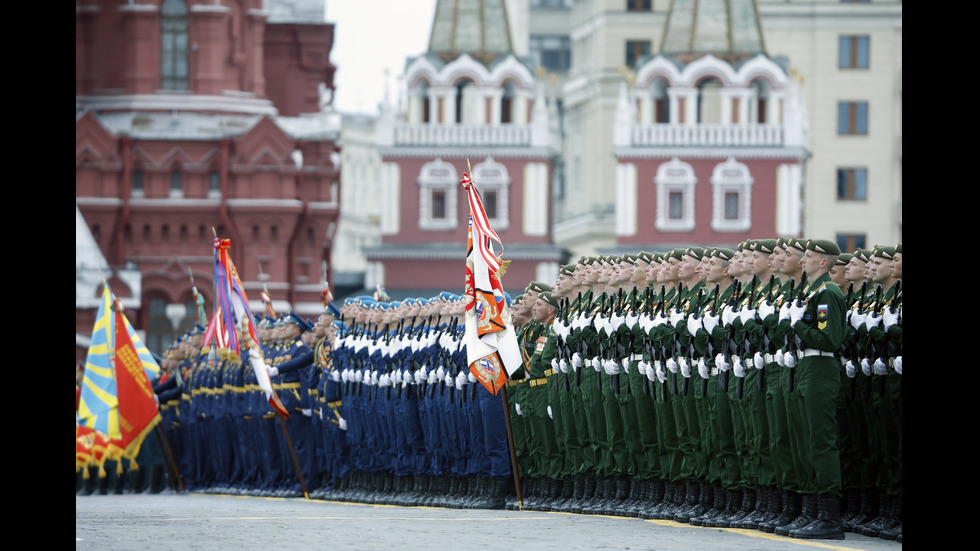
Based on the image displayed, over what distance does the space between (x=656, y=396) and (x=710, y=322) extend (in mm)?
1015

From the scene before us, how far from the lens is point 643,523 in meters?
12.4

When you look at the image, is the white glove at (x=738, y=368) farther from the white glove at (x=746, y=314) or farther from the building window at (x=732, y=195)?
the building window at (x=732, y=195)

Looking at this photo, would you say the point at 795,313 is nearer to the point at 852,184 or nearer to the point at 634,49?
the point at 852,184

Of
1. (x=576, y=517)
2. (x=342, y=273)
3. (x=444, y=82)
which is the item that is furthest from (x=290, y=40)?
(x=576, y=517)

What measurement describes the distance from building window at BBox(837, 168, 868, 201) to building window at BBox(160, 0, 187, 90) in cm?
2481

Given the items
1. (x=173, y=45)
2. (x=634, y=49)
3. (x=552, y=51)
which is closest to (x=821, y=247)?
(x=173, y=45)

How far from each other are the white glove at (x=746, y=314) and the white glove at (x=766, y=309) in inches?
3.1

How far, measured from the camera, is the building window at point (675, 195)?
58.0 metres

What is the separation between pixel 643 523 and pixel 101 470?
13.7 m

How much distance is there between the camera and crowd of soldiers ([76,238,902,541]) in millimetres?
11492

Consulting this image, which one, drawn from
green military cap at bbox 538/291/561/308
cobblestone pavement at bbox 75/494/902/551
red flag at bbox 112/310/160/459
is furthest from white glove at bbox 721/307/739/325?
red flag at bbox 112/310/160/459

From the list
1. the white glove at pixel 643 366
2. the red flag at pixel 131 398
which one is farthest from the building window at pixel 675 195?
the white glove at pixel 643 366

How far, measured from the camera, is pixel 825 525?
11023 mm

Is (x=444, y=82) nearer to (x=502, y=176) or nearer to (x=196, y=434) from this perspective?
(x=502, y=176)
